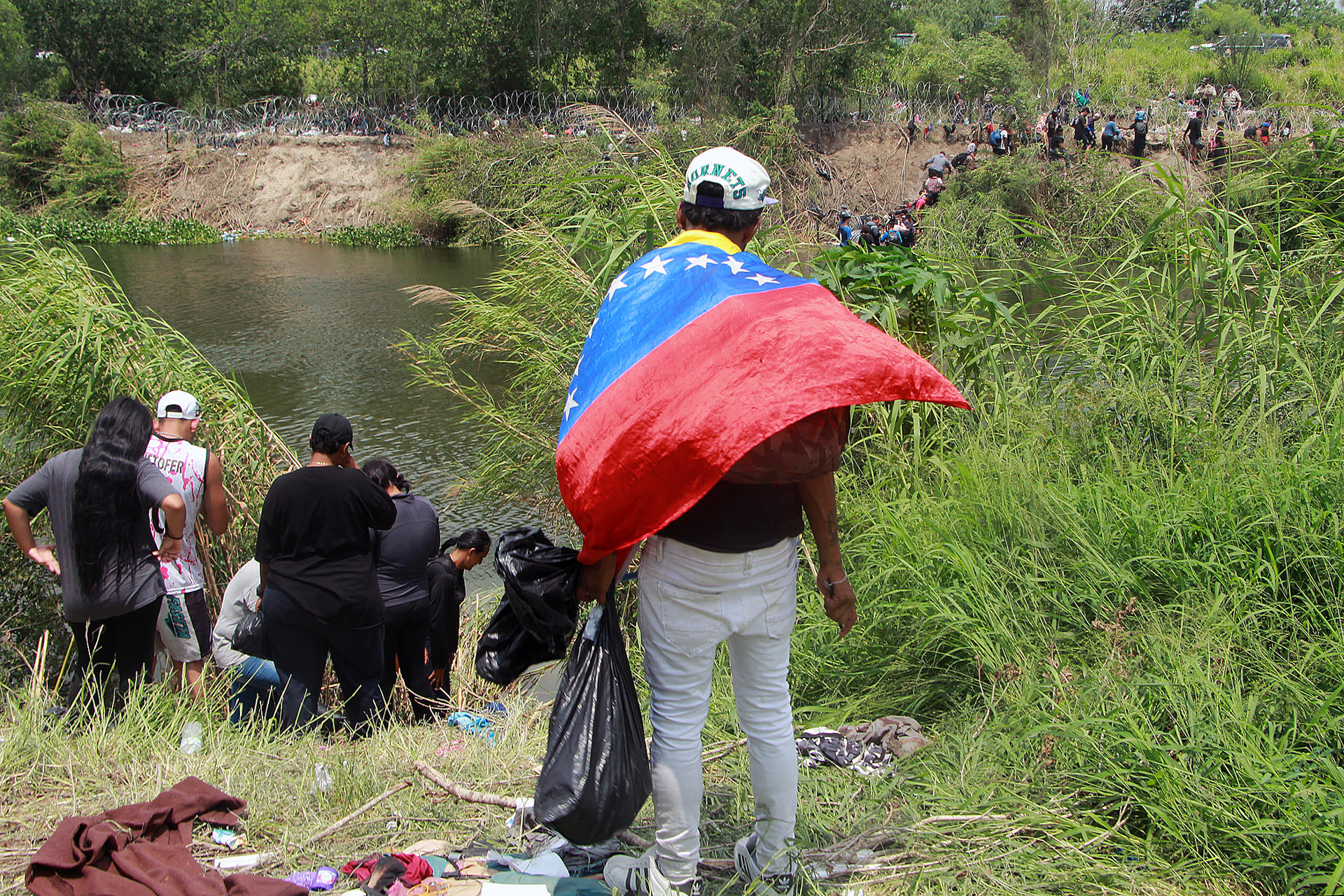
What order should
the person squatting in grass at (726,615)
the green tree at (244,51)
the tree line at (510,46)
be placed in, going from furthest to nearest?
the green tree at (244,51) < the tree line at (510,46) < the person squatting in grass at (726,615)

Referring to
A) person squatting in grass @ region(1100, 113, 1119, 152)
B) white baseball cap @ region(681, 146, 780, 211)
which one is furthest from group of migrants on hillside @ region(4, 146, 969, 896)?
person squatting in grass @ region(1100, 113, 1119, 152)

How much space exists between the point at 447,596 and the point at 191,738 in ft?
4.35

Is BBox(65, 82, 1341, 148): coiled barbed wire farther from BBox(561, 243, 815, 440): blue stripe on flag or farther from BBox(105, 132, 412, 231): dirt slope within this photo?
BBox(561, 243, 815, 440): blue stripe on flag

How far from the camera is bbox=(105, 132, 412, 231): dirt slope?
95.3 ft

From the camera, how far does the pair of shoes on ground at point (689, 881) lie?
2.17 m

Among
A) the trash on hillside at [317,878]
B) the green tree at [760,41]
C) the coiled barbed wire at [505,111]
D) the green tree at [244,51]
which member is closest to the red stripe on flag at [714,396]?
the trash on hillside at [317,878]

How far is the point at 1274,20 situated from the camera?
61.2 metres

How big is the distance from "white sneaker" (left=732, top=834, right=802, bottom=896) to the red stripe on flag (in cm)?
77

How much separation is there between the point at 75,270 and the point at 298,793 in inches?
131

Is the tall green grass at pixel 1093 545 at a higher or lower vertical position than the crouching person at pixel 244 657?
higher

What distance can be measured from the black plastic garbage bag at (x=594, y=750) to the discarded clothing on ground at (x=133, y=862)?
0.63 m

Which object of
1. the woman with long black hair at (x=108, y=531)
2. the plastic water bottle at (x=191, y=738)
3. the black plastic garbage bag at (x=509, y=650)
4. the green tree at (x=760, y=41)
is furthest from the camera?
the green tree at (x=760, y=41)

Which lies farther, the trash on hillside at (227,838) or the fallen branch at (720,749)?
the fallen branch at (720,749)

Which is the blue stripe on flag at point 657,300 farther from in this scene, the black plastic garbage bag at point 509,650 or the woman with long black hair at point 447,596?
the woman with long black hair at point 447,596
